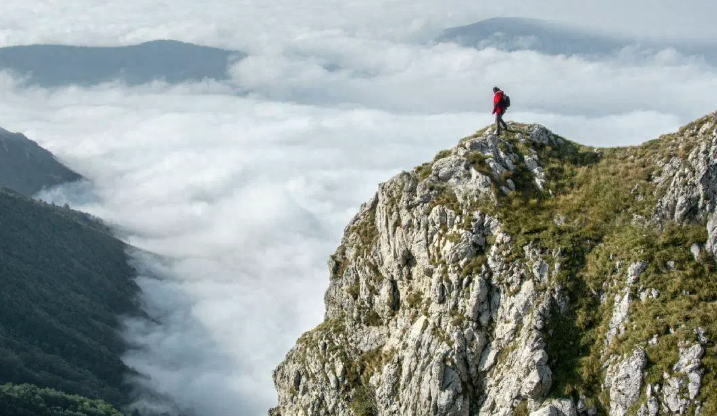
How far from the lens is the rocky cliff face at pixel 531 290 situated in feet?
110

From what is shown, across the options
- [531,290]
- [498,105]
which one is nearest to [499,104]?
[498,105]

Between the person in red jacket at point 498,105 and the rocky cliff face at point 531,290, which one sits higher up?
the person in red jacket at point 498,105

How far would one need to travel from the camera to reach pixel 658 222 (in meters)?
38.9

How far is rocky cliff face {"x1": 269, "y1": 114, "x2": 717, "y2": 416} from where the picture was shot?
110 ft

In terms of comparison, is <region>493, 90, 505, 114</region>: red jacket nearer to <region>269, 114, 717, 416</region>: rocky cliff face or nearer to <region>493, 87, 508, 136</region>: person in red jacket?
<region>493, 87, 508, 136</region>: person in red jacket

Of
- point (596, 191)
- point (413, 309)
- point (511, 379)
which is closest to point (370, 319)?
point (413, 309)

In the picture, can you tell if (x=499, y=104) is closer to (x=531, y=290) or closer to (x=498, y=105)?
(x=498, y=105)

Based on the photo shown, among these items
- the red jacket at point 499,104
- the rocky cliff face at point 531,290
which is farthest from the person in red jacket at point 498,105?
the rocky cliff face at point 531,290

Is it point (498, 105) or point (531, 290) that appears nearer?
point (531, 290)

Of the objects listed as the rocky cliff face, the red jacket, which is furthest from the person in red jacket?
the rocky cliff face

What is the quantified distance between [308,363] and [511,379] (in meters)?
19.6

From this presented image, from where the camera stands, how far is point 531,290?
38.3 meters

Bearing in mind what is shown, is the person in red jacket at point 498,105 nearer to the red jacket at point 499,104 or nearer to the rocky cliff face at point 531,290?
the red jacket at point 499,104

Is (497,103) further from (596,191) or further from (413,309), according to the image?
(413,309)
